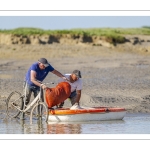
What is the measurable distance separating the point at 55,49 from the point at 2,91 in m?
14.6

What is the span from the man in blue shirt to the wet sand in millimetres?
2741

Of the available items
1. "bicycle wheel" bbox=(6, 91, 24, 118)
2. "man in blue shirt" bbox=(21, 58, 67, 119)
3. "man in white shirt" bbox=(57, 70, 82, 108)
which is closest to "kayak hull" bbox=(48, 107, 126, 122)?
"man in white shirt" bbox=(57, 70, 82, 108)

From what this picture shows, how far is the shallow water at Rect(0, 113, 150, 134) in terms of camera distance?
46.4 ft

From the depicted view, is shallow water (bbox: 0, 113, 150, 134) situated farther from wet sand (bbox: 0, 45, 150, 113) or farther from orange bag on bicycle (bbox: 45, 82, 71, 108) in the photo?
wet sand (bbox: 0, 45, 150, 113)

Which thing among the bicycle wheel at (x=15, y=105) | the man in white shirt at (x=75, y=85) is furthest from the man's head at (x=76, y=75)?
the bicycle wheel at (x=15, y=105)

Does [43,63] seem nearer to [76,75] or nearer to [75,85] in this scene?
[76,75]

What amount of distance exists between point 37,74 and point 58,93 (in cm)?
61

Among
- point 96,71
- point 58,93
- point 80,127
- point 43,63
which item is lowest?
point 80,127

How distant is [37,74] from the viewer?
50.7 ft

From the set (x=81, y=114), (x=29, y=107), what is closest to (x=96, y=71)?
(x=29, y=107)
